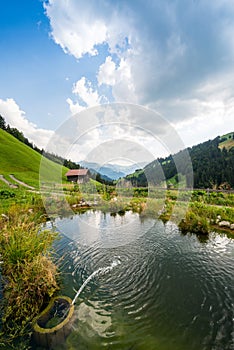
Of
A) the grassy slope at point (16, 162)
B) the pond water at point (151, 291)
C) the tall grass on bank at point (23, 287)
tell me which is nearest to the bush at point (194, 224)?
the pond water at point (151, 291)

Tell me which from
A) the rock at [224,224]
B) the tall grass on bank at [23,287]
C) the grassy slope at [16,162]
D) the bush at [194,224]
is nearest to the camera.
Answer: the tall grass on bank at [23,287]

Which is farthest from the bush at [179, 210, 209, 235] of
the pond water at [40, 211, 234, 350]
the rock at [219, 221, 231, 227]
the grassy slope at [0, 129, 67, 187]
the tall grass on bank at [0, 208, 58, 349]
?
the grassy slope at [0, 129, 67, 187]

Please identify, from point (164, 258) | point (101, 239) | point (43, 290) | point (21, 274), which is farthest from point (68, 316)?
point (101, 239)

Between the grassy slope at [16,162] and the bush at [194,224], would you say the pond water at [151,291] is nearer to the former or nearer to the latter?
the bush at [194,224]

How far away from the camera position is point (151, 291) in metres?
4.54

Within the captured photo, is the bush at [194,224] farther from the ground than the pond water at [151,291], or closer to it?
farther from the ground

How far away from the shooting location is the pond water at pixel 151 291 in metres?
3.26

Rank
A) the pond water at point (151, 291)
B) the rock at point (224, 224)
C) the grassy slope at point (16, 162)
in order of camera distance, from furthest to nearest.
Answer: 1. the grassy slope at point (16, 162)
2. the rock at point (224, 224)
3. the pond water at point (151, 291)

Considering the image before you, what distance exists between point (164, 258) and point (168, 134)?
620cm

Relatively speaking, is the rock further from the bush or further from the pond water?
the pond water

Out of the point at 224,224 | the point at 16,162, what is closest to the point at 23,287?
the point at 224,224

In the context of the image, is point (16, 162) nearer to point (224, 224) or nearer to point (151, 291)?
point (224, 224)

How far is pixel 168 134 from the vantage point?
9.51m

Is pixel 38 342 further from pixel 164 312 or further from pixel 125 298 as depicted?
pixel 164 312
